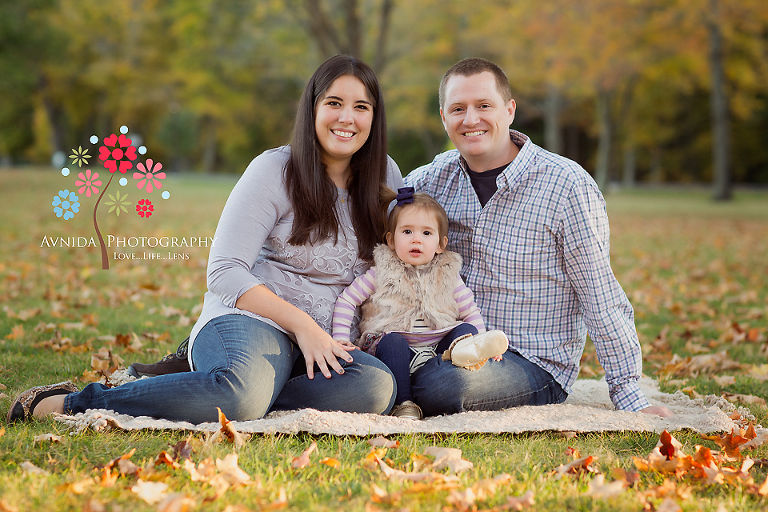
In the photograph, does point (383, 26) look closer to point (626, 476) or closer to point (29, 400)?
point (29, 400)

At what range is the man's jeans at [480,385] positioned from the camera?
310cm

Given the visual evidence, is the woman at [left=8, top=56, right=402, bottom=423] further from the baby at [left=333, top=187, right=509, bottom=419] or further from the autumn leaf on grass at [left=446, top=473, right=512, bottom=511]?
the autumn leaf on grass at [left=446, top=473, right=512, bottom=511]

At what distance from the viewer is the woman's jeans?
9.19ft

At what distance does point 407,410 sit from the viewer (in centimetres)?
312

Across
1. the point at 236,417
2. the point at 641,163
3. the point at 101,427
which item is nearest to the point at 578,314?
the point at 236,417

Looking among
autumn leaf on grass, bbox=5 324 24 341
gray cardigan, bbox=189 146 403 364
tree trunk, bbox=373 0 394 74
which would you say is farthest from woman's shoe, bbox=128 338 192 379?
tree trunk, bbox=373 0 394 74

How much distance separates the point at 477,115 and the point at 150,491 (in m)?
2.21

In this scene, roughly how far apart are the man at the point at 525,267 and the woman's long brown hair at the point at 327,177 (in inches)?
15.7

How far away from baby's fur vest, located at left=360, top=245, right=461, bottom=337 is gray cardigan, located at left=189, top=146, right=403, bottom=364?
196mm

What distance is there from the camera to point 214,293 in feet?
10.5

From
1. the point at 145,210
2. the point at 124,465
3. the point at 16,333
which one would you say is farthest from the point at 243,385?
the point at 16,333

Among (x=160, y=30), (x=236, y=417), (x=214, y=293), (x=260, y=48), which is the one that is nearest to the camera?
(x=236, y=417)

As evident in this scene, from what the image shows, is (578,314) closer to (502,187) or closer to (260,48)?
(502,187)

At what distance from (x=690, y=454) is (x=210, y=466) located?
1871 mm
